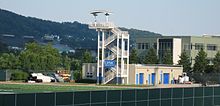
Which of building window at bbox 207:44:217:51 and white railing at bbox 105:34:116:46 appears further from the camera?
building window at bbox 207:44:217:51

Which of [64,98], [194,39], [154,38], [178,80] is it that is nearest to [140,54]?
[154,38]

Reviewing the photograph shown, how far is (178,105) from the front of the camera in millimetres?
31250

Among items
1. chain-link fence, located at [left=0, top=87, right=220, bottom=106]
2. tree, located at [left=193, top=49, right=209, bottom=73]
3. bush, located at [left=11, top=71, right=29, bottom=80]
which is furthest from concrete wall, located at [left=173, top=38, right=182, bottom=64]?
chain-link fence, located at [left=0, top=87, right=220, bottom=106]

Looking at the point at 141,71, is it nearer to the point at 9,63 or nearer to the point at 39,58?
the point at 39,58

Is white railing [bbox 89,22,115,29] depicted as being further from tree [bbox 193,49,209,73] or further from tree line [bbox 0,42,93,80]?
tree [bbox 193,49,209,73]

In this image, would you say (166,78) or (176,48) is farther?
(176,48)

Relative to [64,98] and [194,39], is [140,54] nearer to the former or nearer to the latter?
[194,39]

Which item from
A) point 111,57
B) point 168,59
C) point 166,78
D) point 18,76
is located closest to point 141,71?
point 111,57

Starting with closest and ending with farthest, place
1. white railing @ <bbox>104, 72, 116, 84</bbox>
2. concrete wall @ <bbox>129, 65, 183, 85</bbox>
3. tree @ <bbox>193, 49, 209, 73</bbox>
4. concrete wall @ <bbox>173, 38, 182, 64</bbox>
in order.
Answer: white railing @ <bbox>104, 72, 116, 84</bbox> → concrete wall @ <bbox>129, 65, 183, 85</bbox> → tree @ <bbox>193, 49, 209, 73</bbox> → concrete wall @ <bbox>173, 38, 182, 64</bbox>

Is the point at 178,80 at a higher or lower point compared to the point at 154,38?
lower

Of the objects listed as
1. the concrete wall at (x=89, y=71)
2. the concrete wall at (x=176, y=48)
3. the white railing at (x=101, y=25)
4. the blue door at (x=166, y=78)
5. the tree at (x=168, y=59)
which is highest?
the white railing at (x=101, y=25)

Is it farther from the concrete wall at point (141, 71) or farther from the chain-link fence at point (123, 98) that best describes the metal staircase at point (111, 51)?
the chain-link fence at point (123, 98)

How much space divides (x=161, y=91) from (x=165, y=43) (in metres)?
95.2

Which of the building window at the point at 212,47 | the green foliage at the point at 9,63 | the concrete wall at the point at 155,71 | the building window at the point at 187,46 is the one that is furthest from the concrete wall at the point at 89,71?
the building window at the point at 212,47
